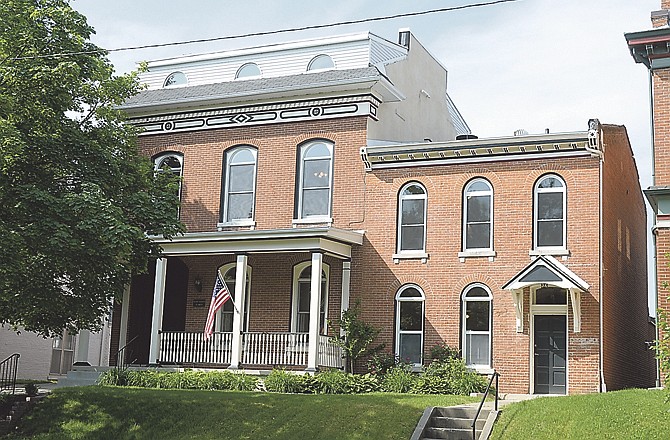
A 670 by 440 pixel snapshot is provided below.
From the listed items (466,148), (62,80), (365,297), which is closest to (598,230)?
(466,148)

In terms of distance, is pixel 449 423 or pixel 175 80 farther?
pixel 175 80

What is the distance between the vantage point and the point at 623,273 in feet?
85.7

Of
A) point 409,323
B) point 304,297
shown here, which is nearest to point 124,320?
point 304,297

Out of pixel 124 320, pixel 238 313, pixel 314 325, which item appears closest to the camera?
pixel 314 325

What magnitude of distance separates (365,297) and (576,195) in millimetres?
6128

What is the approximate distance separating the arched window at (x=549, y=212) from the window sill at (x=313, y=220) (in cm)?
567

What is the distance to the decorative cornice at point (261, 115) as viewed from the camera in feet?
86.6

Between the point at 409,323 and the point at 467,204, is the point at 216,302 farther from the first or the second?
the point at 467,204

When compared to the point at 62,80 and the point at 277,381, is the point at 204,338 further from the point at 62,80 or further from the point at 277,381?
the point at 62,80

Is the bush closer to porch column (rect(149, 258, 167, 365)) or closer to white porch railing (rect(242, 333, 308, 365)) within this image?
white porch railing (rect(242, 333, 308, 365))

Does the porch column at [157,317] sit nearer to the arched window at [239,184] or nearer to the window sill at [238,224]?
the window sill at [238,224]

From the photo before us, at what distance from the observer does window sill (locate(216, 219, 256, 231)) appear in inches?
1066

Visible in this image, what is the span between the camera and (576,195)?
2342cm

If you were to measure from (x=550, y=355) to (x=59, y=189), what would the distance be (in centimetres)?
1231
